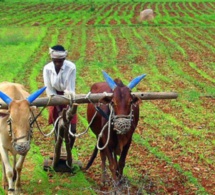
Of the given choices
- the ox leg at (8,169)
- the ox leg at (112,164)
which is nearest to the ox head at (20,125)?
the ox leg at (8,169)

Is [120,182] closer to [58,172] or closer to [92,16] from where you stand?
[58,172]

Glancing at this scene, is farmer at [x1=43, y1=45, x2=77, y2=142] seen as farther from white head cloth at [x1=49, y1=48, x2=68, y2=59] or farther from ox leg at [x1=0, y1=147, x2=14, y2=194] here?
ox leg at [x1=0, y1=147, x2=14, y2=194]

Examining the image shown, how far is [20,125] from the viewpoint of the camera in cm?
577

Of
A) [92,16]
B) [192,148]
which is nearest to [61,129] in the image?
[192,148]

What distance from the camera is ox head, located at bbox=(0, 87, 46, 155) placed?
5719 millimetres

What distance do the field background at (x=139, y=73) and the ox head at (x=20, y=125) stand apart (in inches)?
51.5

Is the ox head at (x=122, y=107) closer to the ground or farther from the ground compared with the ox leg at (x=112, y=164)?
farther from the ground

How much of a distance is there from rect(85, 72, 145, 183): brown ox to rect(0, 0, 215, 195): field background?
458mm

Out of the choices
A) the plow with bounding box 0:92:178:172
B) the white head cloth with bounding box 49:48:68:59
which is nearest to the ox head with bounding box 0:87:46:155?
the plow with bounding box 0:92:178:172

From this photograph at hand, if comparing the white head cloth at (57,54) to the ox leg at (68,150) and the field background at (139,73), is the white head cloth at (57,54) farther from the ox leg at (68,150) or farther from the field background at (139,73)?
the field background at (139,73)

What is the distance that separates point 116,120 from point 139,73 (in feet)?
32.0

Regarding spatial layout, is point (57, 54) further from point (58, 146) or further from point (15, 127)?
point (15, 127)

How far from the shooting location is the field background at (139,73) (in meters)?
7.57

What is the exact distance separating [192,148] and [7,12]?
29169mm
